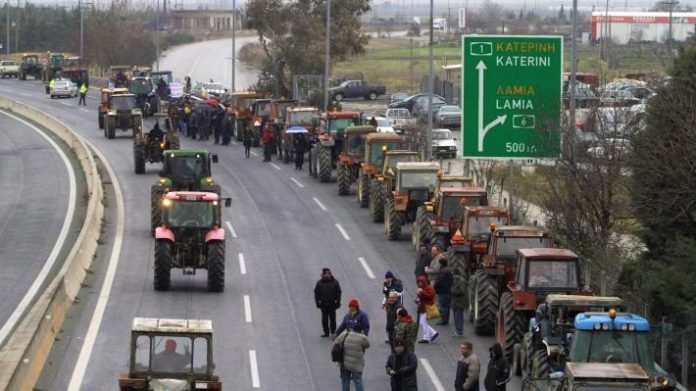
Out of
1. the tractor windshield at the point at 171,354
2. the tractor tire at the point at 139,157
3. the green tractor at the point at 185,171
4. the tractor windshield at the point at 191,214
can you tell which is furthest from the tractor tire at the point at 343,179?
the tractor windshield at the point at 171,354

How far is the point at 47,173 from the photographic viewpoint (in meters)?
57.2

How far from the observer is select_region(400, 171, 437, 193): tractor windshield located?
132ft

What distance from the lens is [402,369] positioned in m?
21.6

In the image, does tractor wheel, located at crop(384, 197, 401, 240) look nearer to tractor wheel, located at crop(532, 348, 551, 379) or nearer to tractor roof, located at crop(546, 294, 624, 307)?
tractor roof, located at crop(546, 294, 624, 307)

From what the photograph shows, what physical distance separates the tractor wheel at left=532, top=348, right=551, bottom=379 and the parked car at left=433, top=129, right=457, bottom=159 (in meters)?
39.4

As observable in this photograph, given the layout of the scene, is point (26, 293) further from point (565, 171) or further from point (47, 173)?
point (47, 173)

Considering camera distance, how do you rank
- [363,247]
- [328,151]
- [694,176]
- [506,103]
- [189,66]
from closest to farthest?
1. [694,176]
2. [506,103]
3. [363,247]
4. [328,151]
5. [189,66]

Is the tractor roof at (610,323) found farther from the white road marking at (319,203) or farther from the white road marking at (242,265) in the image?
the white road marking at (319,203)

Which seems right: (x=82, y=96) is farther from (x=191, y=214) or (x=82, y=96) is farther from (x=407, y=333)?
(x=407, y=333)

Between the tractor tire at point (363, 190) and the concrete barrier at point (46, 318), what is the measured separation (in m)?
7.63

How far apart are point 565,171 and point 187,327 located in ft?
52.4

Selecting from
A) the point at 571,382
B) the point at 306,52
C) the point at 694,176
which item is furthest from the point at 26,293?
the point at 306,52

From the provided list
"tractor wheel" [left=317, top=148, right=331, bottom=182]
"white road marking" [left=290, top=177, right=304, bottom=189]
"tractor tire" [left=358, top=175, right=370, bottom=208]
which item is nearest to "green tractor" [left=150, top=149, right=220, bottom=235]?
"tractor tire" [left=358, top=175, right=370, bottom=208]

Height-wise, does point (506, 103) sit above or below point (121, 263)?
above
